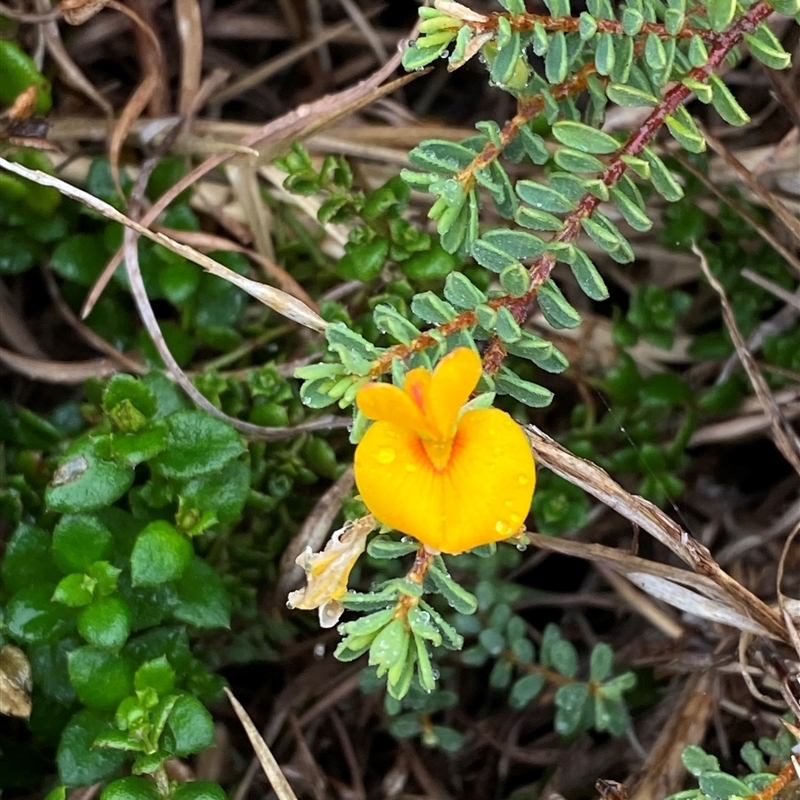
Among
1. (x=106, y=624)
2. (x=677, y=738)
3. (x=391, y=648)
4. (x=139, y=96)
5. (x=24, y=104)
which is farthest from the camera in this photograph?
(x=139, y=96)

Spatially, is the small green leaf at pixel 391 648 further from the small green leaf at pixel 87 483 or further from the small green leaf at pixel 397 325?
the small green leaf at pixel 87 483

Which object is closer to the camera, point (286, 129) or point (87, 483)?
point (87, 483)

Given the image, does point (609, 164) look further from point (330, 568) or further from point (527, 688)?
point (527, 688)

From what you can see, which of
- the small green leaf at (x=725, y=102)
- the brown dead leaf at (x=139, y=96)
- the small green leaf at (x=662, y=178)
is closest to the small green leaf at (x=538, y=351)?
the small green leaf at (x=662, y=178)

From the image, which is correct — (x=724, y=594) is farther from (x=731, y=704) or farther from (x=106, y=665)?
(x=106, y=665)

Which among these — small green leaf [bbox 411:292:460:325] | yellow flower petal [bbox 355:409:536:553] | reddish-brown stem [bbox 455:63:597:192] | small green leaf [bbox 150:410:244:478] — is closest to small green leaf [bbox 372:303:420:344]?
small green leaf [bbox 411:292:460:325]

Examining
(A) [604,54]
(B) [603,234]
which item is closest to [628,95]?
(A) [604,54]
